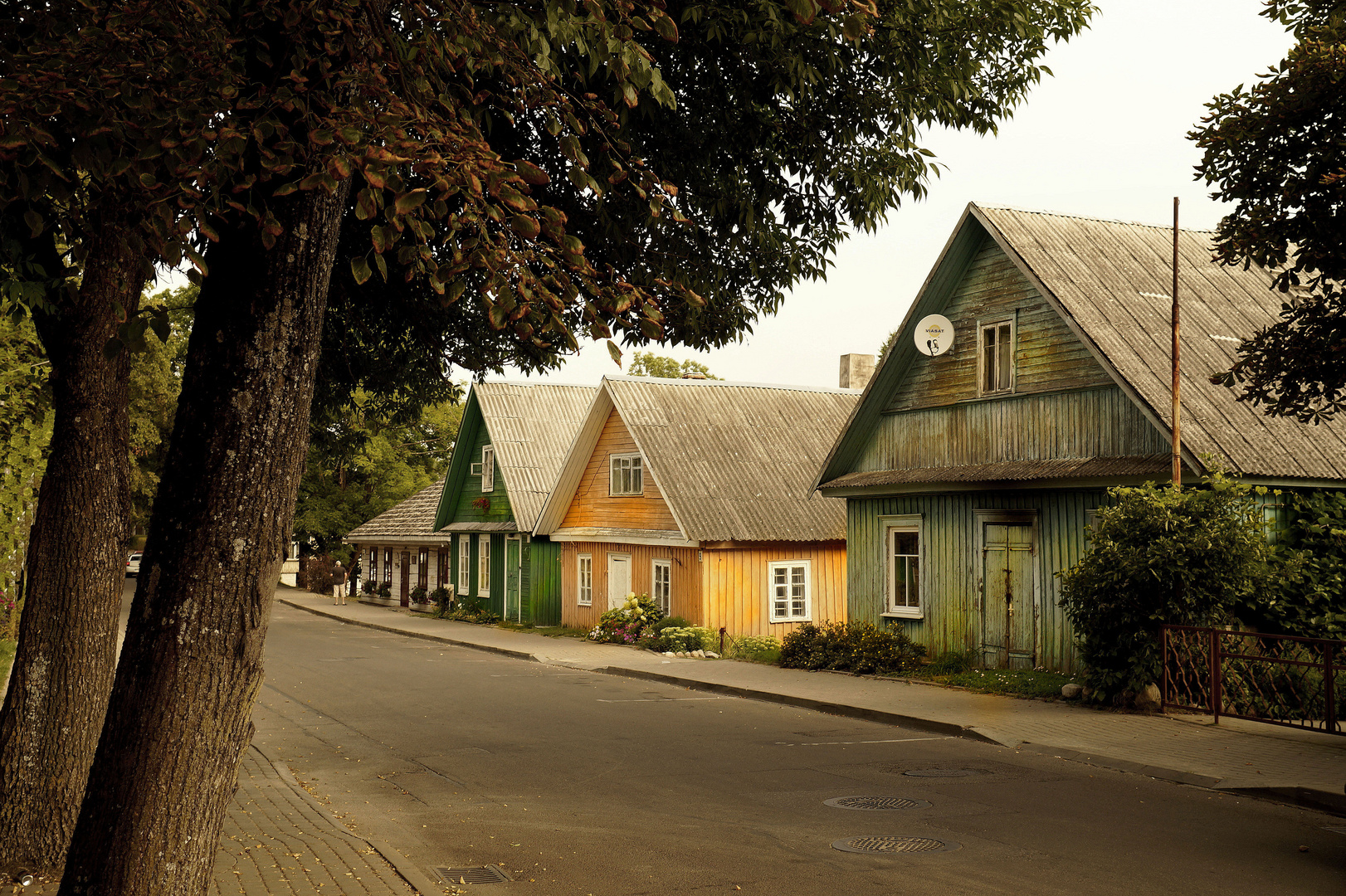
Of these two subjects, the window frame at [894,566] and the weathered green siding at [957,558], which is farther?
the window frame at [894,566]

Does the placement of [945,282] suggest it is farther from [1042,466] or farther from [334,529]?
[334,529]

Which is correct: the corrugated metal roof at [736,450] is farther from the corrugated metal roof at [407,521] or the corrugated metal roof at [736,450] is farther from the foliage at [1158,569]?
the corrugated metal roof at [407,521]

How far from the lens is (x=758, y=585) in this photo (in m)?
27.5

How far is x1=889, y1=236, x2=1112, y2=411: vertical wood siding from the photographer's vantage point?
18.3 metres

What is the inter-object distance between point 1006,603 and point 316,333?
1604 centimetres

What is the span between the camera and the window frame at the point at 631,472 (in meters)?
29.5

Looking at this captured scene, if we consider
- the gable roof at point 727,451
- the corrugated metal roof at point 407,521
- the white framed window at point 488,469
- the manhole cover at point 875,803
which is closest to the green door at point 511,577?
the white framed window at point 488,469

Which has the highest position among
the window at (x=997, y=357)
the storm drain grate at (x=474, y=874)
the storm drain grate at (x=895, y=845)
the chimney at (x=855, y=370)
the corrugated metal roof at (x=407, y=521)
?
the chimney at (x=855, y=370)

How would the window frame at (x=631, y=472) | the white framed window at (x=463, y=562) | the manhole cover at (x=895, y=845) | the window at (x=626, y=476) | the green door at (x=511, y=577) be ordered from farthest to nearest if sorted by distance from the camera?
1. the white framed window at (x=463, y=562)
2. the green door at (x=511, y=577)
3. the window at (x=626, y=476)
4. the window frame at (x=631, y=472)
5. the manhole cover at (x=895, y=845)

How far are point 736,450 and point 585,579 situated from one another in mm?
5702

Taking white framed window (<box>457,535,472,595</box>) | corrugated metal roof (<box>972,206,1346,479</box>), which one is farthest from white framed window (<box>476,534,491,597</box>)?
corrugated metal roof (<box>972,206,1346,479</box>)

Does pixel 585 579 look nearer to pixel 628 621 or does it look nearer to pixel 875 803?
pixel 628 621

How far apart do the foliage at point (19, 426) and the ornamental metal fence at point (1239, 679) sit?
1459cm

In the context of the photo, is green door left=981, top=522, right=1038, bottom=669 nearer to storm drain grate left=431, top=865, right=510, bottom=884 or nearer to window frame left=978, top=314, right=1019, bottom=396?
window frame left=978, top=314, right=1019, bottom=396
